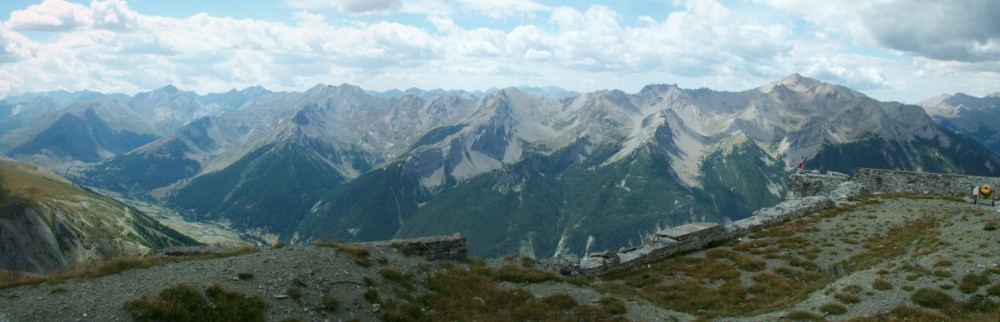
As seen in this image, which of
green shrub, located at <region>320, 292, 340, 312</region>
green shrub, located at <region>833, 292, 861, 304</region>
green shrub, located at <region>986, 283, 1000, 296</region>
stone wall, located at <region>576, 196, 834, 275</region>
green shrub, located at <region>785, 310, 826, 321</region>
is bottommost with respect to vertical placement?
stone wall, located at <region>576, 196, 834, 275</region>

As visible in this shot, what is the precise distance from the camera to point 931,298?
18.6m

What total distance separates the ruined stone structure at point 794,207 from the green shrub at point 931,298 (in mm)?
13699

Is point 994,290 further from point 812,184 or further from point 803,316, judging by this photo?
point 812,184

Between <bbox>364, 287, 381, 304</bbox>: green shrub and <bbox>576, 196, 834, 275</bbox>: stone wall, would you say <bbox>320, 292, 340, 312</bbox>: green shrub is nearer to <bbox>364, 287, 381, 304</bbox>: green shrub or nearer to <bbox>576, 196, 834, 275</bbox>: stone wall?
<bbox>364, 287, 381, 304</bbox>: green shrub

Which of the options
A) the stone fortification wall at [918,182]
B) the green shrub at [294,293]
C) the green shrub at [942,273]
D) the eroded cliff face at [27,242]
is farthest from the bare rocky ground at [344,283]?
the eroded cliff face at [27,242]

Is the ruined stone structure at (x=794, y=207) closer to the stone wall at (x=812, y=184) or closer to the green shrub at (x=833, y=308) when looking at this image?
the stone wall at (x=812, y=184)

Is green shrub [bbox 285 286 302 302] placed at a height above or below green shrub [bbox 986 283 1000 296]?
below

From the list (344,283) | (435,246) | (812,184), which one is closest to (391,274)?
(344,283)

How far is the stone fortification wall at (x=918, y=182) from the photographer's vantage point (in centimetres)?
4784

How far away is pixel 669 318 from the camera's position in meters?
20.5

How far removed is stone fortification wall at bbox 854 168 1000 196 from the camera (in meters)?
47.8

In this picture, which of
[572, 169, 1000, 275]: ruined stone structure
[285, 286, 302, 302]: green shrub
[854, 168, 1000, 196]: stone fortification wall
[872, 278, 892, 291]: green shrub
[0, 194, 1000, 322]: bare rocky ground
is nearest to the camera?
[0, 194, 1000, 322]: bare rocky ground

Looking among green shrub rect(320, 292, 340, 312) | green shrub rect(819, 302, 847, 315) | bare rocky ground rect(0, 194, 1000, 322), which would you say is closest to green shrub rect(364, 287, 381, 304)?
bare rocky ground rect(0, 194, 1000, 322)

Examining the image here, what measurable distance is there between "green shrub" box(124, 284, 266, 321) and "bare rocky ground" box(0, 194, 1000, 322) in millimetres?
402
